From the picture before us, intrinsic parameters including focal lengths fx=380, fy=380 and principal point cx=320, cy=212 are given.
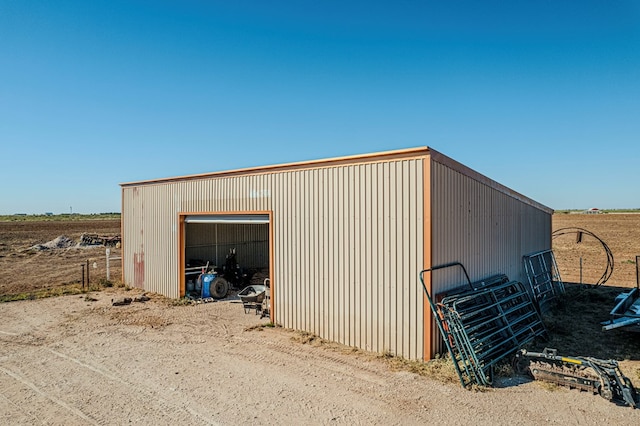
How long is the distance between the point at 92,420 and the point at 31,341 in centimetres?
442

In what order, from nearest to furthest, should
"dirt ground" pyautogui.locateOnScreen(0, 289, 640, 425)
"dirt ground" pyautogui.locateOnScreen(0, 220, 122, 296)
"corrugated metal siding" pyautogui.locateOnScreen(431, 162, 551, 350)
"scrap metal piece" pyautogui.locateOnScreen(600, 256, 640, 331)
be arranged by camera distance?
"dirt ground" pyautogui.locateOnScreen(0, 289, 640, 425) → "corrugated metal siding" pyautogui.locateOnScreen(431, 162, 551, 350) → "scrap metal piece" pyautogui.locateOnScreen(600, 256, 640, 331) → "dirt ground" pyautogui.locateOnScreen(0, 220, 122, 296)

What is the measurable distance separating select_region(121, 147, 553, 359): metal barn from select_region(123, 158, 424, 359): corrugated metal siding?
20 mm

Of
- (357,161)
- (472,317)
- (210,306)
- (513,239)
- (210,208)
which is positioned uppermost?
(357,161)

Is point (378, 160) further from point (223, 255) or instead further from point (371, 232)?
point (223, 255)

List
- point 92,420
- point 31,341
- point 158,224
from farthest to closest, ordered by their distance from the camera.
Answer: point 158,224
point 31,341
point 92,420

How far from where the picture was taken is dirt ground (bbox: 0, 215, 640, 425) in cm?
484

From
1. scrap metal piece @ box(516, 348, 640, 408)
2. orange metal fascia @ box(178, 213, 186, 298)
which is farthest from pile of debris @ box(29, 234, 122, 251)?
scrap metal piece @ box(516, 348, 640, 408)

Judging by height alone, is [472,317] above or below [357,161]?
below

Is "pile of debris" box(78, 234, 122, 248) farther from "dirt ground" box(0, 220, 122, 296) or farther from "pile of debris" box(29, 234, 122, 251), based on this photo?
"dirt ground" box(0, 220, 122, 296)

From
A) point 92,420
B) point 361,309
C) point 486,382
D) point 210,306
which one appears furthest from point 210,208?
point 486,382

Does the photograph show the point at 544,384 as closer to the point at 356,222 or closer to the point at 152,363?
the point at 356,222

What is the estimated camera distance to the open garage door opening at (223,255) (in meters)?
11.3

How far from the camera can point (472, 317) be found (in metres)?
6.85

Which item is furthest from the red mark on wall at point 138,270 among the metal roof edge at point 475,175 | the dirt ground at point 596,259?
the dirt ground at point 596,259
